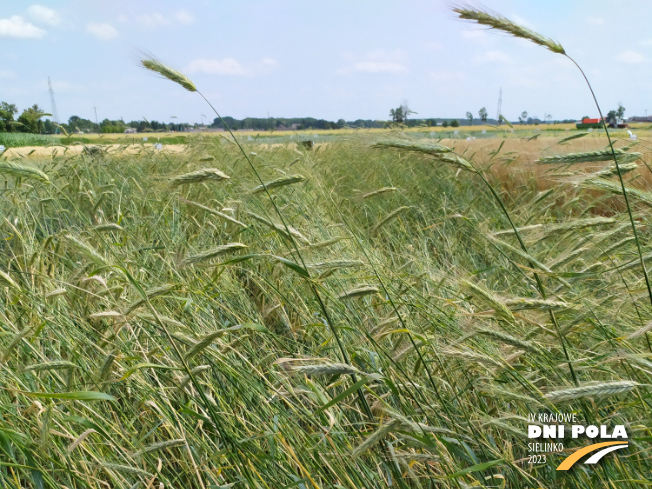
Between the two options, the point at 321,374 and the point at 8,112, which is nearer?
the point at 321,374

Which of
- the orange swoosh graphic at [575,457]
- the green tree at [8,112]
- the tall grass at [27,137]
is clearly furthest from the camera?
the tall grass at [27,137]

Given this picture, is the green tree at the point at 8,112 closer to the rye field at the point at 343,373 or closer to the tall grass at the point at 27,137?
the tall grass at the point at 27,137

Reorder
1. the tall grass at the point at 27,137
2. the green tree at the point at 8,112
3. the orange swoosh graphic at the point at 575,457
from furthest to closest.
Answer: the tall grass at the point at 27,137 < the green tree at the point at 8,112 < the orange swoosh graphic at the point at 575,457

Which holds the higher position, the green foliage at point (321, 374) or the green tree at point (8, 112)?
the green tree at point (8, 112)

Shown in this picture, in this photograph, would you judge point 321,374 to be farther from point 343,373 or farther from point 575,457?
point 575,457

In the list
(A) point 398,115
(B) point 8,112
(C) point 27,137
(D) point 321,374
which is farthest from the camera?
(C) point 27,137

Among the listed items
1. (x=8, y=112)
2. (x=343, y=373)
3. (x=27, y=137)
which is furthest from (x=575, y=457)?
(x=27, y=137)

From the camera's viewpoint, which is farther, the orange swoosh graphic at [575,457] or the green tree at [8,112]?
the green tree at [8,112]

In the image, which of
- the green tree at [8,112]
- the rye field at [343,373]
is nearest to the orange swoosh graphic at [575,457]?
the rye field at [343,373]

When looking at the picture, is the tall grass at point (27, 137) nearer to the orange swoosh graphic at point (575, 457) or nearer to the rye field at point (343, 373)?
the rye field at point (343, 373)

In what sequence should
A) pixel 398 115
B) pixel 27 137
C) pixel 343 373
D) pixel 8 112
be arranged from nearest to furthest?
pixel 343 373
pixel 8 112
pixel 398 115
pixel 27 137

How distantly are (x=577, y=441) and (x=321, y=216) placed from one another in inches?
84.4

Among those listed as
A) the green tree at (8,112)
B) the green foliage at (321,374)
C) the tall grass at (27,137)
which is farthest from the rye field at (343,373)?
the tall grass at (27,137)

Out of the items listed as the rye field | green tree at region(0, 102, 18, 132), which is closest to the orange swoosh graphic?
the rye field
